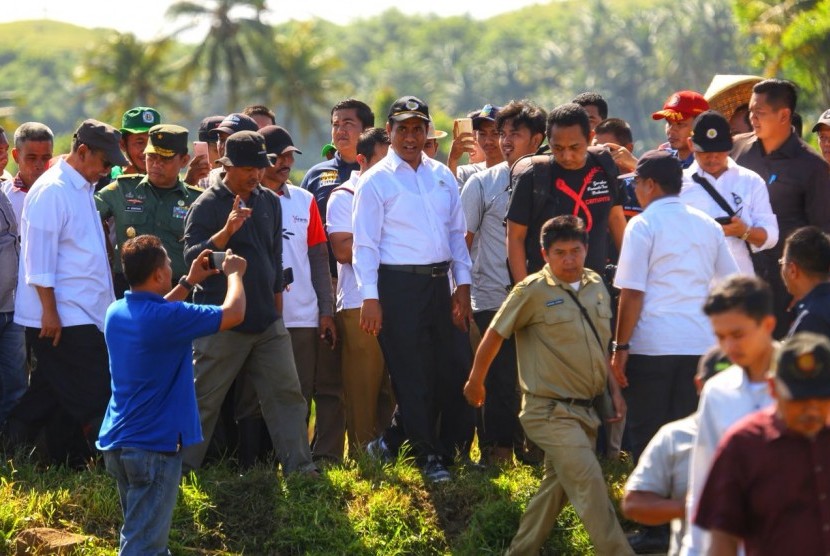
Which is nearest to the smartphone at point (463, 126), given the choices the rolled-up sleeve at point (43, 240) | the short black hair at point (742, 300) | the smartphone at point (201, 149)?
the smartphone at point (201, 149)

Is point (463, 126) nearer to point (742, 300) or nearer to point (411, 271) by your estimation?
point (411, 271)

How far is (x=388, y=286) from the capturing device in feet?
25.5

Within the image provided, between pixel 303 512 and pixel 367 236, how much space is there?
1.59m

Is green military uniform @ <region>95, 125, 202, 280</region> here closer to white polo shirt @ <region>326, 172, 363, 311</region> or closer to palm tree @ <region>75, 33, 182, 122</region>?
white polo shirt @ <region>326, 172, 363, 311</region>

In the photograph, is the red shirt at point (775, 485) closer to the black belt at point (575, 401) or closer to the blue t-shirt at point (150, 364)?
the black belt at point (575, 401)

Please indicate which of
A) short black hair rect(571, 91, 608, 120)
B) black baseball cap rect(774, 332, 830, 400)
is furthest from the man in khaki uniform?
short black hair rect(571, 91, 608, 120)

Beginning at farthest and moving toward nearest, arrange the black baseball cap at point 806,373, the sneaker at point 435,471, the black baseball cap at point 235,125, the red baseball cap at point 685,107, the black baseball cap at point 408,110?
the red baseball cap at point 685,107
the black baseball cap at point 235,125
the black baseball cap at point 408,110
the sneaker at point 435,471
the black baseball cap at point 806,373

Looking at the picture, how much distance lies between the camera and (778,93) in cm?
805

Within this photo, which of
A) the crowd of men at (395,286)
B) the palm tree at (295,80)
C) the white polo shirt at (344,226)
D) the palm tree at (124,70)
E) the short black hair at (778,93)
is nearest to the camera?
the crowd of men at (395,286)

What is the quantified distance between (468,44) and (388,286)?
127843mm

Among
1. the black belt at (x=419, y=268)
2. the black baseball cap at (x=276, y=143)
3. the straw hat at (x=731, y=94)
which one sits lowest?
the black belt at (x=419, y=268)

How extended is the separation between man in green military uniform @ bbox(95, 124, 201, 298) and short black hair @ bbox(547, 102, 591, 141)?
2.14 meters

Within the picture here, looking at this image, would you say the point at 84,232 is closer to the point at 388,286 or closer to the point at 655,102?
the point at 388,286

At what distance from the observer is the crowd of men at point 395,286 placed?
633 cm
